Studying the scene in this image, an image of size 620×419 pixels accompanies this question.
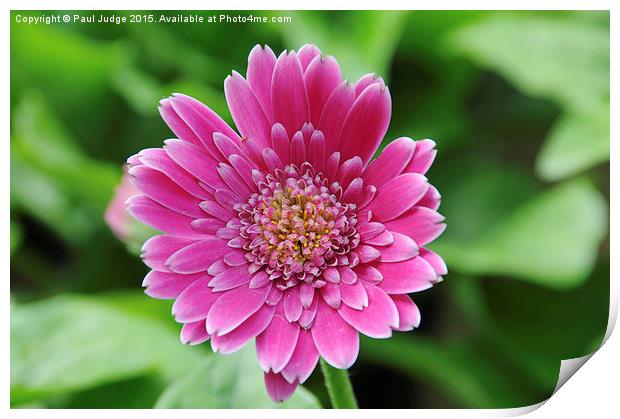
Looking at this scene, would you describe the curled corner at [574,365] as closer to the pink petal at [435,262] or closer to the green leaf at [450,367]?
the green leaf at [450,367]

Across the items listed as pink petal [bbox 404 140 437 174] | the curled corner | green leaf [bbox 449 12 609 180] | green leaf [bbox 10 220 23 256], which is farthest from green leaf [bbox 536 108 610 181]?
green leaf [bbox 10 220 23 256]

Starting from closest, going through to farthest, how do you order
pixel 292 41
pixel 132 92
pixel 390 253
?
pixel 390 253
pixel 292 41
pixel 132 92

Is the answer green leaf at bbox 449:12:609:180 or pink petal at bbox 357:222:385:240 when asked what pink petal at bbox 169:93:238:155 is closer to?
pink petal at bbox 357:222:385:240

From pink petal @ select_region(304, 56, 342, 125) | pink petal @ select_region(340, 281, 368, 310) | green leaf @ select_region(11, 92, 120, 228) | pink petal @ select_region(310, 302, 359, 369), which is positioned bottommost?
green leaf @ select_region(11, 92, 120, 228)
